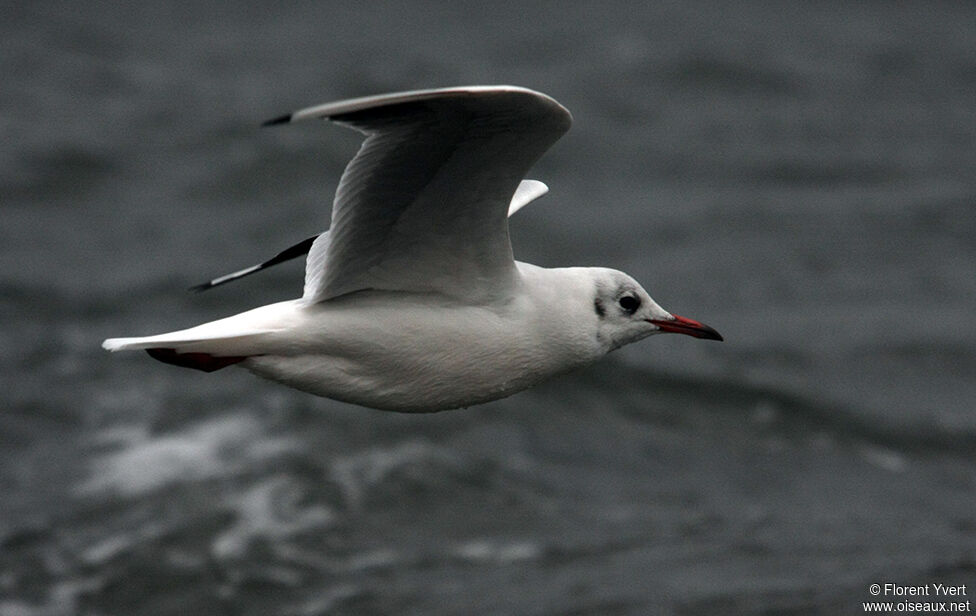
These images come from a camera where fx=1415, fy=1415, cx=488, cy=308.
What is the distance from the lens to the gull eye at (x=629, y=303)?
22.1 ft

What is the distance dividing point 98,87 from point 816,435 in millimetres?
13358

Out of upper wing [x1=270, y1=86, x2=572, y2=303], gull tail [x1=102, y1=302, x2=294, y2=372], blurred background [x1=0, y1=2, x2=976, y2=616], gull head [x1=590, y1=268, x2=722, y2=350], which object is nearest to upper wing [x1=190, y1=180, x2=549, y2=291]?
upper wing [x1=270, y1=86, x2=572, y2=303]

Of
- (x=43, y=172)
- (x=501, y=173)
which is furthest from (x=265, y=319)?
(x=43, y=172)

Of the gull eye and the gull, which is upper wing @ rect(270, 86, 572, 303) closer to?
the gull

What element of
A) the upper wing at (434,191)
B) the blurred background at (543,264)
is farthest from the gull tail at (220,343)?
the blurred background at (543,264)

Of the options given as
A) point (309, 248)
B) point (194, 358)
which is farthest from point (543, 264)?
point (194, 358)

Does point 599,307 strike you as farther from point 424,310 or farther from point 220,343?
point 220,343

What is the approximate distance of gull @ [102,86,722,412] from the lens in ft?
19.6

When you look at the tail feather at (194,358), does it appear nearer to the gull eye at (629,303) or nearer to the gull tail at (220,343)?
the gull tail at (220,343)

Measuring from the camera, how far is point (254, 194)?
19234mm

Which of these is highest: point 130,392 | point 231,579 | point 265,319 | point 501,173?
point 501,173

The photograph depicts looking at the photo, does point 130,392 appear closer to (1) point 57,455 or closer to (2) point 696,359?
(1) point 57,455

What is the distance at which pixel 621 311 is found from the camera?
6.74 metres

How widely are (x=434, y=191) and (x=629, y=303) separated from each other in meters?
1.29
